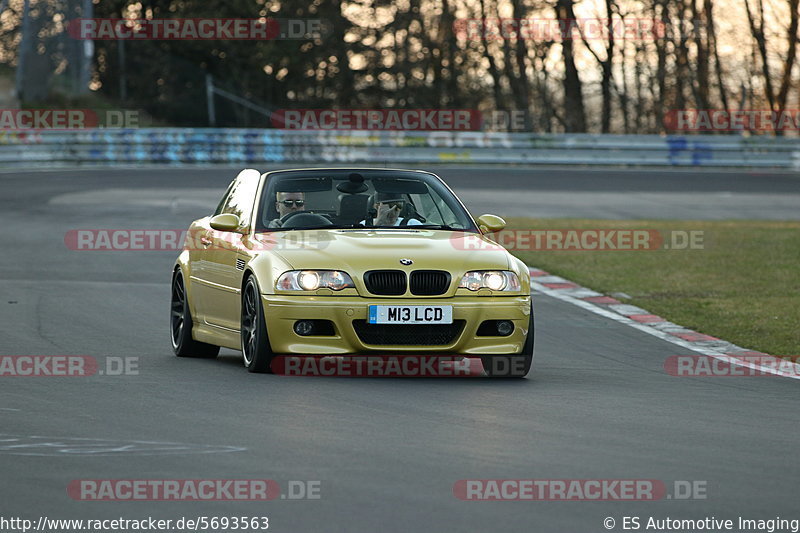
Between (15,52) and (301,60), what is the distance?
10436 millimetres

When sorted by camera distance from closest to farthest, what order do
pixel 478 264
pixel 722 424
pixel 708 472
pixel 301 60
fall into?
1. pixel 708 472
2. pixel 722 424
3. pixel 478 264
4. pixel 301 60

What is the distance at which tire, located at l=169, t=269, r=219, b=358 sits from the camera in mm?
11078

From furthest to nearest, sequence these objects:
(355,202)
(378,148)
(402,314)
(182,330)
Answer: (378,148) < (182,330) < (355,202) < (402,314)

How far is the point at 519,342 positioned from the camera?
9.80 metres

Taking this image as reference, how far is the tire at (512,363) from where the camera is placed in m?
9.86

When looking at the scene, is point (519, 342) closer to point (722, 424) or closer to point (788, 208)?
point (722, 424)

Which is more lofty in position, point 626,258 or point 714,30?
point 714,30

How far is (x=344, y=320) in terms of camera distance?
943 centimetres

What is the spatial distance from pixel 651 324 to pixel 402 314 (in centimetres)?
495

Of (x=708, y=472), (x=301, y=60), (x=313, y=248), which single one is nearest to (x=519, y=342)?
(x=313, y=248)

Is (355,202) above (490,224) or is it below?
above

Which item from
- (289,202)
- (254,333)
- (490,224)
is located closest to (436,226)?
(490,224)

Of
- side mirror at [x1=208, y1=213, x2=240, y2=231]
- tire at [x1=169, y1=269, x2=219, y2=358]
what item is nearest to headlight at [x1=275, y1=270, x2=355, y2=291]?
side mirror at [x1=208, y1=213, x2=240, y2=231]

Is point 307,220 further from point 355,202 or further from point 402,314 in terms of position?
point 402,314
